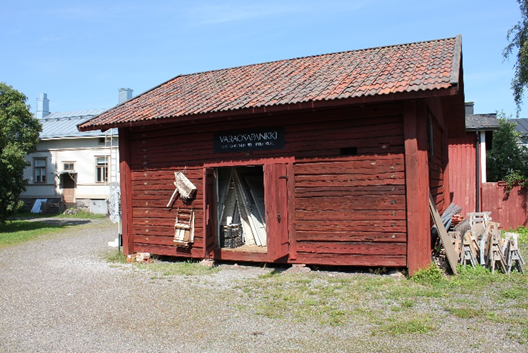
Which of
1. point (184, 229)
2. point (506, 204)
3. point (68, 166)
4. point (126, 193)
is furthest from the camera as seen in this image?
point (68, 166)

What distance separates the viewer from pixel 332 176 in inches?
361

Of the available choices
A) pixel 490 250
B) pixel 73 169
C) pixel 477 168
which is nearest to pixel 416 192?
pixel 490 250

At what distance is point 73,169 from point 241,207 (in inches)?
793

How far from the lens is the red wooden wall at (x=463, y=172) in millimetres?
→ 16609

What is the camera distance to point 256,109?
925 centimetres

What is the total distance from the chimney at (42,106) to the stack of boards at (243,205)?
31.2 metres

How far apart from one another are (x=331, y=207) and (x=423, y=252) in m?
1.91

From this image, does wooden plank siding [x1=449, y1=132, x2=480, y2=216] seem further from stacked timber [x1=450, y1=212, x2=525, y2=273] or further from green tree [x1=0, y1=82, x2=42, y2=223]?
green tree [x1=0, y1=82, x2=42, y2=223]

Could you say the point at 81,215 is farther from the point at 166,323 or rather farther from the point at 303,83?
the point at 166,323

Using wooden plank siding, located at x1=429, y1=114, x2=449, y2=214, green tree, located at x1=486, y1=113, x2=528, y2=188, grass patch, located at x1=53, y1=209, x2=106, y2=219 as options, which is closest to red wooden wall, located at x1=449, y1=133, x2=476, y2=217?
wooden plank siding, located at x1=429, y1=114, x2=449, y2=214

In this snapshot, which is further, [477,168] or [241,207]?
[477,168]

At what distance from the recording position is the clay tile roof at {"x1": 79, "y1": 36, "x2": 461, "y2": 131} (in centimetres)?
857

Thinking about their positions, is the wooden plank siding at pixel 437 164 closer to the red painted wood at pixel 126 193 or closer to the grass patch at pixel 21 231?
the red painted wood at pixel 126 193

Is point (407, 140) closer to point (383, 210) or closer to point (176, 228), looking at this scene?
point (383, 210)
